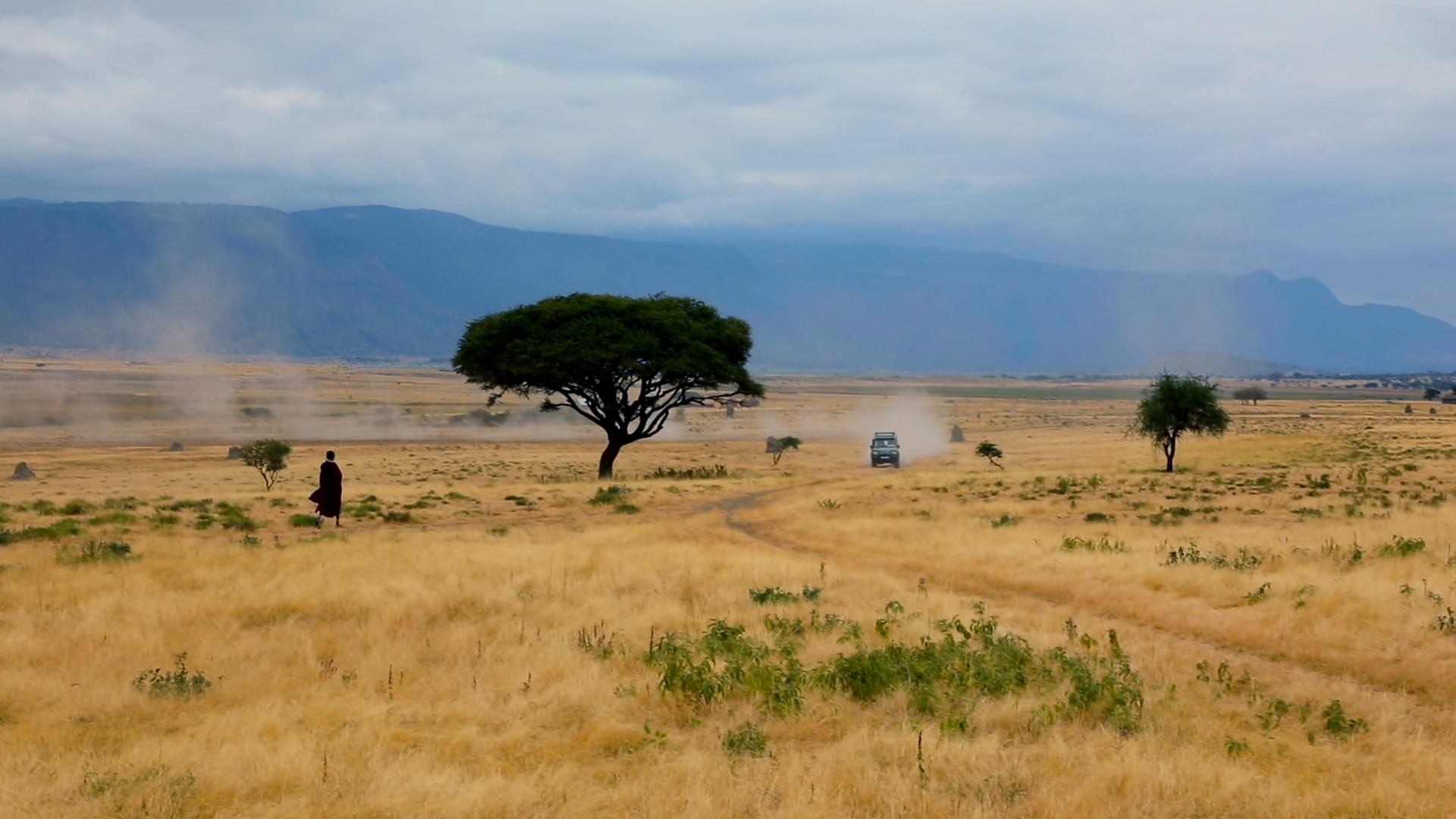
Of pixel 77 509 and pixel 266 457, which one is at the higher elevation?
pixel 266 457

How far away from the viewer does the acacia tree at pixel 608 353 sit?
4838 centimetres

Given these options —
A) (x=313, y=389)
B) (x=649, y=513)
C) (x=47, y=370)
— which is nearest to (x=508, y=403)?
(x=313, y=389)

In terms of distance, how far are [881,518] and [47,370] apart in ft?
664

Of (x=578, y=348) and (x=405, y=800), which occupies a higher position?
(x=578, y=348)

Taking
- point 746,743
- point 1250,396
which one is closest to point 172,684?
point 746,743

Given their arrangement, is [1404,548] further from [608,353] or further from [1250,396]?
[1250,396]

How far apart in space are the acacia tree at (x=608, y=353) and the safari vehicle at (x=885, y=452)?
39.0ft

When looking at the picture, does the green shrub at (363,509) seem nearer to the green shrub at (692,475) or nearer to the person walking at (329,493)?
the person walking at (329,493)

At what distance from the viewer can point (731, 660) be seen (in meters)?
13.1

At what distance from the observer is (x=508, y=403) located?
15438 centimetres

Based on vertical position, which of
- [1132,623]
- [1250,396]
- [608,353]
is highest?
[608,353]

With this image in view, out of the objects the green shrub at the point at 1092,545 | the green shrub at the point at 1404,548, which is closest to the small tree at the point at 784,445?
the green shrub at the point at 1092,545

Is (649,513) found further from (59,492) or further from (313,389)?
(313,389)

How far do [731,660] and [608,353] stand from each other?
35256mm
